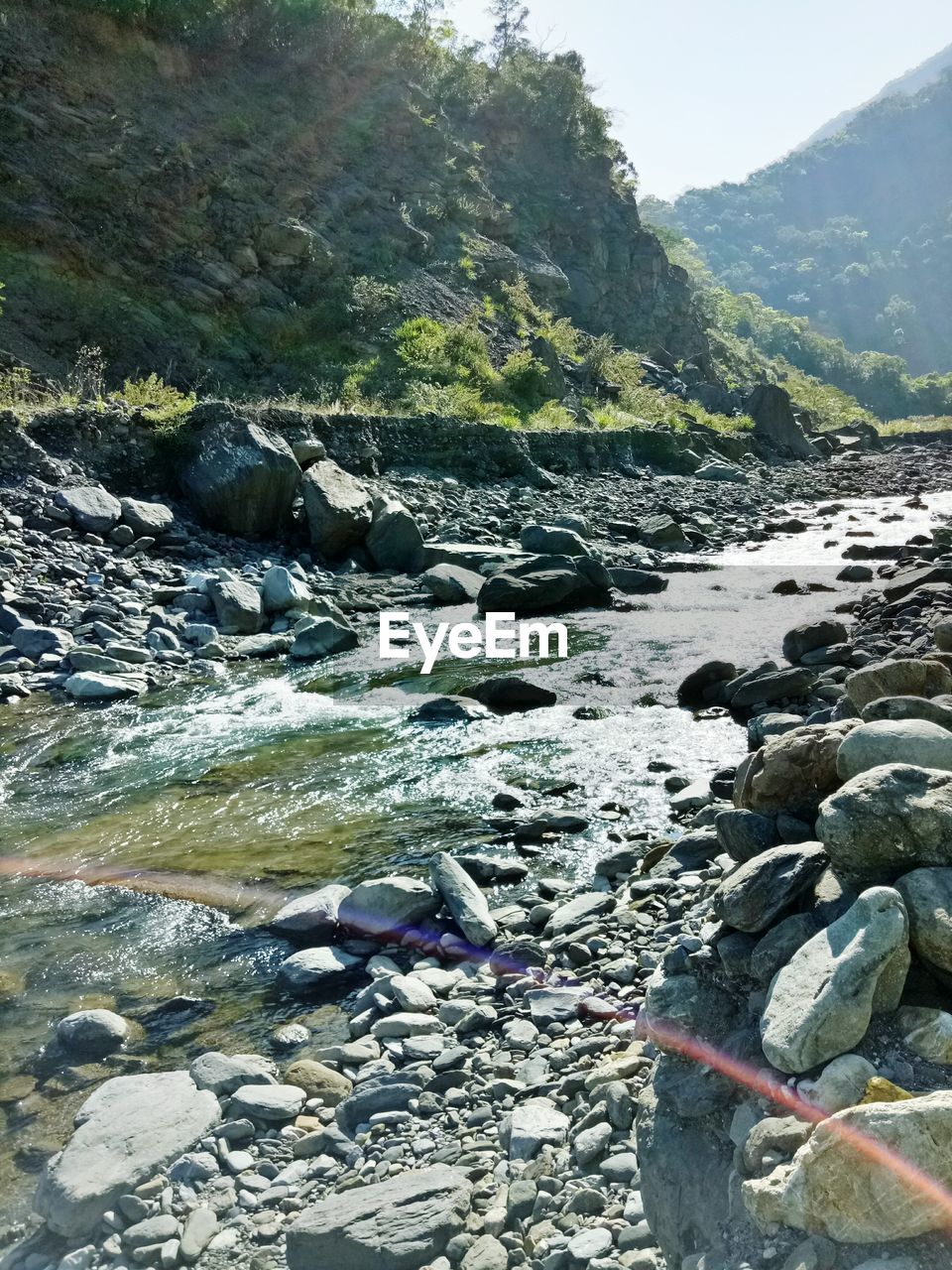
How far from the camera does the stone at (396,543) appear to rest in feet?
46.1

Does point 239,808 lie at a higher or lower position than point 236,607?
lower

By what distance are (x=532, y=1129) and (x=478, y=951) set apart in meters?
1.44

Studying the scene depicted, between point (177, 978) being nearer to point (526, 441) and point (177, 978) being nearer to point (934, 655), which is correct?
A: point (934, 655)

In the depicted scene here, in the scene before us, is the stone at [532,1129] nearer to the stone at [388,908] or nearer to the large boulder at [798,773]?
the large boulder at [798,773]

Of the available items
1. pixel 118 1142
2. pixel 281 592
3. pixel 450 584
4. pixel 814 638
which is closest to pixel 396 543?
pixel 450 584

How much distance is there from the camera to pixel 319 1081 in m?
3.31

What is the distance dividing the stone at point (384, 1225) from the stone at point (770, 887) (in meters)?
1.11

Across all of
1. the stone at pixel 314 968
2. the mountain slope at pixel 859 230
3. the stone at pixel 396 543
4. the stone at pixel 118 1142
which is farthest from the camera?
the mountain slope at pixel 859 230

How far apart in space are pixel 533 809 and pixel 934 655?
2717 mm

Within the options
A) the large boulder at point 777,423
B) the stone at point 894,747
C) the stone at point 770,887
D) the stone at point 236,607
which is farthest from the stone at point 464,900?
the large boulder at point 777,423

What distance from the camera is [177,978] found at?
13.8 ft

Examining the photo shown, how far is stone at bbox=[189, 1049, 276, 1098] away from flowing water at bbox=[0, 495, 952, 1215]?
0.78 ft

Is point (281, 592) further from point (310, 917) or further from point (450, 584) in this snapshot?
point (310, 917)

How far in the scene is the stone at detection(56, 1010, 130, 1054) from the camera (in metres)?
3.65
